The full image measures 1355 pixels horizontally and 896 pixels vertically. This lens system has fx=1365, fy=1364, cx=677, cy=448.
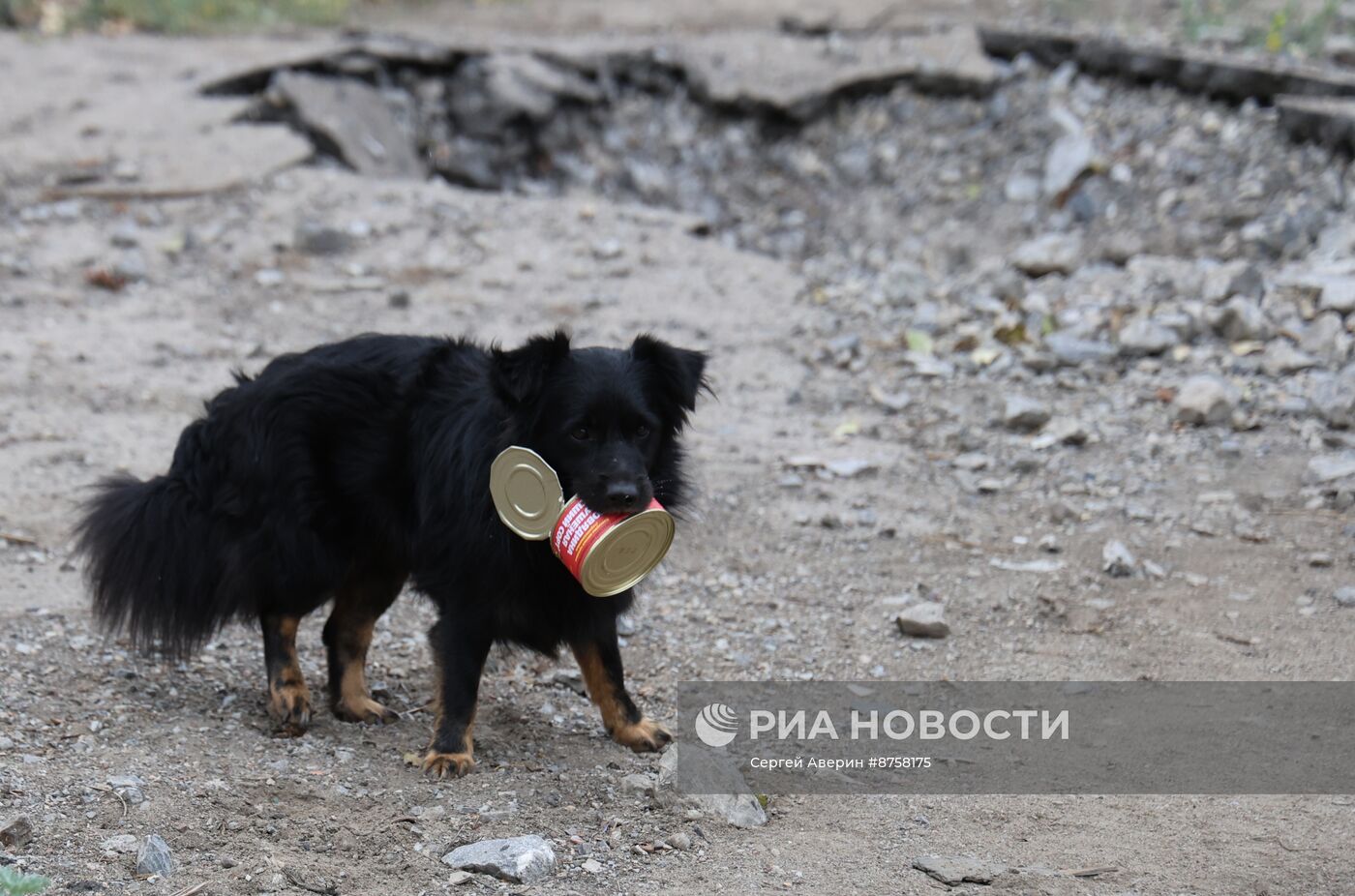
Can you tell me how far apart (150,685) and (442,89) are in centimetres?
750

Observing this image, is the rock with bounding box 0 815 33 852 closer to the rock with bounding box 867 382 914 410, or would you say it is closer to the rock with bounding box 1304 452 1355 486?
the rock with bounding box 867 382 914 410

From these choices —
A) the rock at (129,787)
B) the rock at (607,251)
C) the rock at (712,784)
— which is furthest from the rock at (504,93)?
the rock at (129,787)

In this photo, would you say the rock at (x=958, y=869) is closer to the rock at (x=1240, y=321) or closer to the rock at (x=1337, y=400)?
the rock at (x=1337, y=400)

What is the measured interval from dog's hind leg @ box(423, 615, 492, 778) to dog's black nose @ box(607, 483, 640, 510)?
0.71m

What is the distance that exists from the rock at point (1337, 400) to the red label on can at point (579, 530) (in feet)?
13.6

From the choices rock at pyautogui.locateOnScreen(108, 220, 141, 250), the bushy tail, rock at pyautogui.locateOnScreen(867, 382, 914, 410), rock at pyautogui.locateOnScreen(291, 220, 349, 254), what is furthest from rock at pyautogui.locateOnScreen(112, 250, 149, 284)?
rock at pyautogui.locateOnScreen(867, 382, 914, 410)

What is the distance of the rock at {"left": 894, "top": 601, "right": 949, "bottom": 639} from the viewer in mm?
5156

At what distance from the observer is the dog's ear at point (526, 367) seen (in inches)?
152

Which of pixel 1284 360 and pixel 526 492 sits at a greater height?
pixel 1284 360

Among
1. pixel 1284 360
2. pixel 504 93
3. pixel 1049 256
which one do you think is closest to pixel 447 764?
pixel 1284 360

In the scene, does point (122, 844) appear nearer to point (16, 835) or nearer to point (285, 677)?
point (16, 835)

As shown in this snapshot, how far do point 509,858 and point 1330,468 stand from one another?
4.43 m

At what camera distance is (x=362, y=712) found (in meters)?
4.58

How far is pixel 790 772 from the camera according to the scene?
13.8 ft
